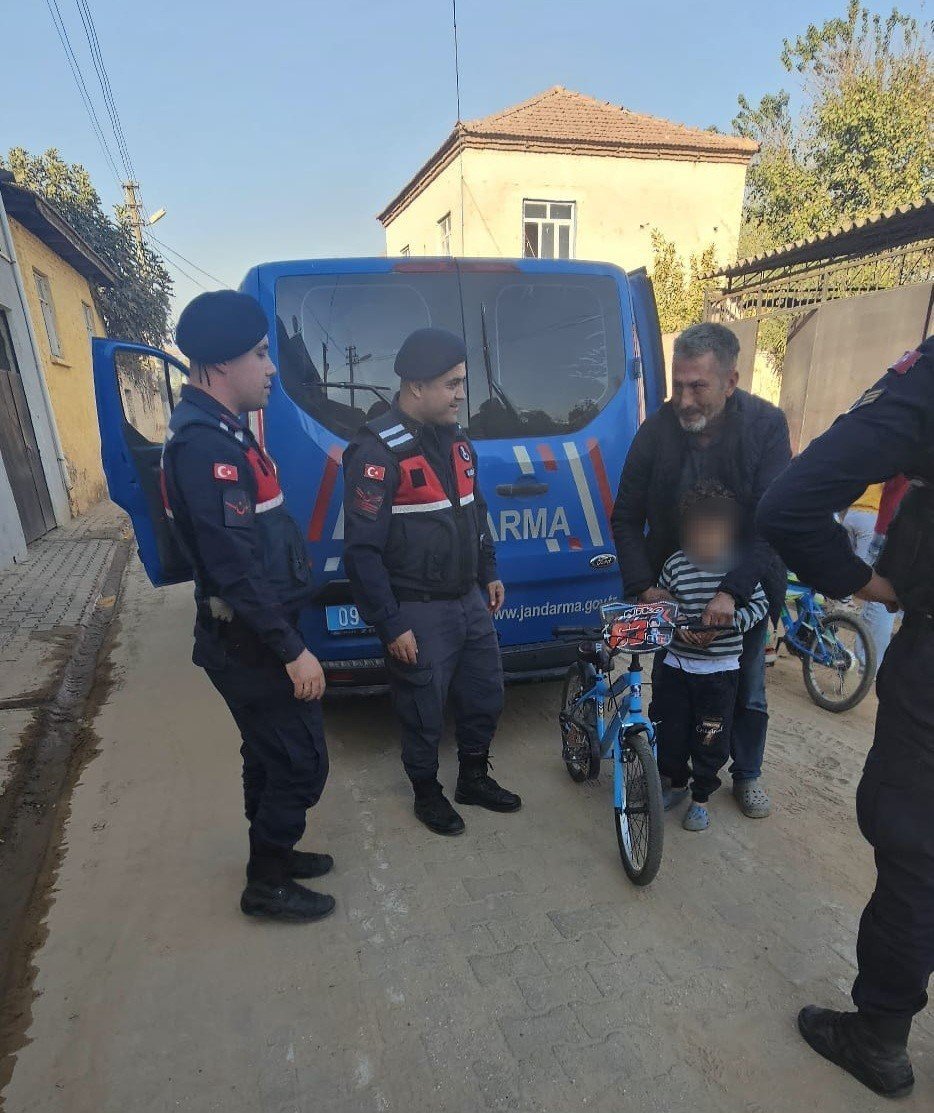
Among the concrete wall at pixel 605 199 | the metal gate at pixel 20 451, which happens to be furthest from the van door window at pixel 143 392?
the concrete wall at pixel 605 199

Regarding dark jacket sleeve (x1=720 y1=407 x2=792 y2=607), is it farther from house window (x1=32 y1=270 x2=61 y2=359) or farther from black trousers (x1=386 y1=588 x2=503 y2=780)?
house window (x1=32 y1=270 x2=61 y2=359)

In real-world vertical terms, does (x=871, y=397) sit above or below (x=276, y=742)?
above

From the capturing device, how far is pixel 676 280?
51.1 feet

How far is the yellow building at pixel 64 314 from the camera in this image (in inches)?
383

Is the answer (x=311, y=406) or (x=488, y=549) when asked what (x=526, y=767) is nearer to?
(x=488, y=549)

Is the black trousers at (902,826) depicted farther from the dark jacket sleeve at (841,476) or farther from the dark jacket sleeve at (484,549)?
the dark jacket sleeve at (484,549)

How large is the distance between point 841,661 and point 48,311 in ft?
41.1

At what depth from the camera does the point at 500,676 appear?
8.99 feet

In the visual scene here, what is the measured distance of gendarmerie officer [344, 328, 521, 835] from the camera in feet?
7.68

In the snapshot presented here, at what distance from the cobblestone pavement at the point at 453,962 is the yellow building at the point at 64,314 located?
937 cm

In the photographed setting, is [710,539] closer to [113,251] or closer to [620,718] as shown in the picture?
[620,718]

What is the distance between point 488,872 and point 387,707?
151 cm

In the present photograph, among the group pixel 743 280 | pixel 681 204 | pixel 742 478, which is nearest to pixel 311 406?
pixel 742 478

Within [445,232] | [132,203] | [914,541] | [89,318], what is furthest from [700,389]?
[132,203]
